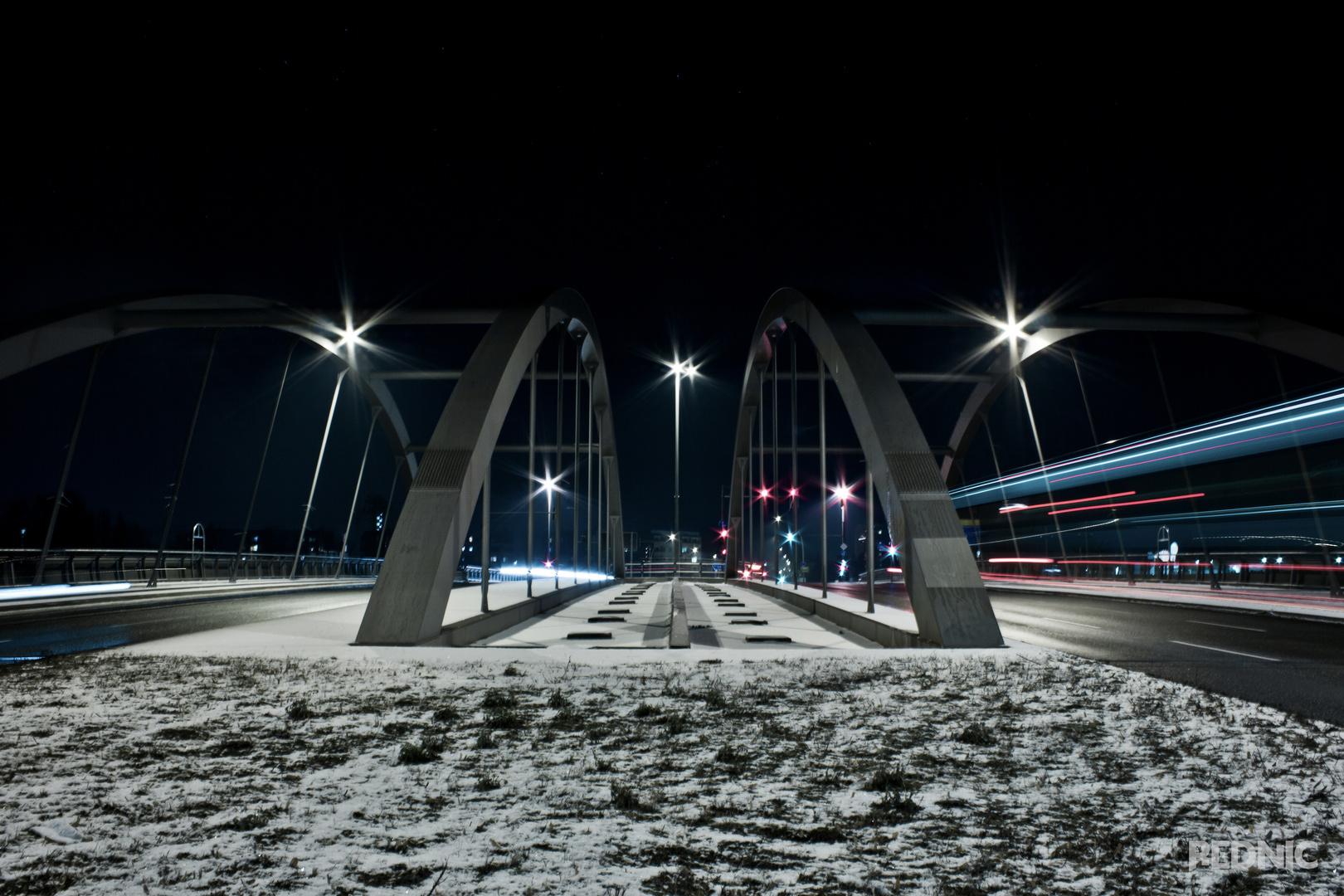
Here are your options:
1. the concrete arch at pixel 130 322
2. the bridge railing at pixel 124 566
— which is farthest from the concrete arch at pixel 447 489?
the bridge railing at pixel 124 566

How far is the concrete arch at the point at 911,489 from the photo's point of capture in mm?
8789

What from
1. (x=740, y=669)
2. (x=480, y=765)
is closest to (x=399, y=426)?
(x=740, y=669)

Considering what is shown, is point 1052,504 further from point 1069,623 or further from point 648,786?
point 648,786

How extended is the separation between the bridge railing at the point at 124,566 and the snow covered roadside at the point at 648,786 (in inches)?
731

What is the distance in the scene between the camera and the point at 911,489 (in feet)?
32.7

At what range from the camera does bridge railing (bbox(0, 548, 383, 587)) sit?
2391cm

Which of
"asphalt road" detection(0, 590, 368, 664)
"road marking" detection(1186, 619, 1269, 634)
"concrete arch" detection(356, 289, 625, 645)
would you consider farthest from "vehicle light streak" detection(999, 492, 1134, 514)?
"asphalt road" detection(0, 590, 368, 664)

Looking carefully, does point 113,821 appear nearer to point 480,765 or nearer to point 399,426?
point 480,765

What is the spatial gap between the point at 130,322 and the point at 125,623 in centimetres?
862

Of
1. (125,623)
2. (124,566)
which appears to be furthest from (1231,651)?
(124,566)

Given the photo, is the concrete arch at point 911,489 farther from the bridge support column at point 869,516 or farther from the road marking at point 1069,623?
the road marking at point 1069,623

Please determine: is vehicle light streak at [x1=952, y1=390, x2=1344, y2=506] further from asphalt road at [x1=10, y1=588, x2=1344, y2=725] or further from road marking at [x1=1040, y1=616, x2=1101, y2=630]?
road marking at [x1=1040, y1=616, x2=1101, y2=630]

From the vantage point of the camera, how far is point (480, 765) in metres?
3.79

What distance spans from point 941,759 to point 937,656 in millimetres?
3895
